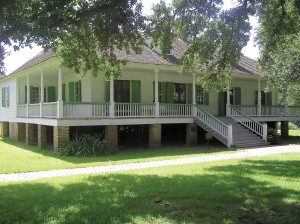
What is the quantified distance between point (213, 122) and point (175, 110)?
2.39 metres

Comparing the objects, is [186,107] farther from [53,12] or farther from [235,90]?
[53,12]

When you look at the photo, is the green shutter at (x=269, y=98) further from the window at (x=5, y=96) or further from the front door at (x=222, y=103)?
the window at (x=5, y=96)

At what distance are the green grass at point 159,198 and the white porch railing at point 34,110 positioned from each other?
13.0 meters

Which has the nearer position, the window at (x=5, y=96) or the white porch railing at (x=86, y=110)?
the white porch railing at (x=86, y=110)

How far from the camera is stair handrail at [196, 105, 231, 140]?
76.9 ft

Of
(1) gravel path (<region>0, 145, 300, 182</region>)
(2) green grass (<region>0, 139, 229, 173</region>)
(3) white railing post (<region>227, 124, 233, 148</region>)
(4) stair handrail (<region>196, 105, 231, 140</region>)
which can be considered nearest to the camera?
(1) gravel path (<region>0, 145, 300, 182</region>)

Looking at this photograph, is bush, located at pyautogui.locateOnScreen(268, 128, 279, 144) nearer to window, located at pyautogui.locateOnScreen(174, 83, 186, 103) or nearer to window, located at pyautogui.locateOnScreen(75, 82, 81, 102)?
window, located at pyautogui.locateOnScreen(174, 83, 186, 103)

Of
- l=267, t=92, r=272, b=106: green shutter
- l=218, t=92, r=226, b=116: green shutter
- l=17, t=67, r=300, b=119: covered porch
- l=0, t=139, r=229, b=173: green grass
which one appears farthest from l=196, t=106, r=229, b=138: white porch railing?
l=267, t=92, r=272, b=106: green shutter

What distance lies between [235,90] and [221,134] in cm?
901

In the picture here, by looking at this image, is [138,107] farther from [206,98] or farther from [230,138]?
[206,98]

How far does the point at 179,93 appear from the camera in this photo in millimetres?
27844

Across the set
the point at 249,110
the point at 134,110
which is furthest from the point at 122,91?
the point at 249,110

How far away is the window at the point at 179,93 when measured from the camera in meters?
27.6

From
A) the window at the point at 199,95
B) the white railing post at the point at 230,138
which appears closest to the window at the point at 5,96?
the window at the point at 199,95
